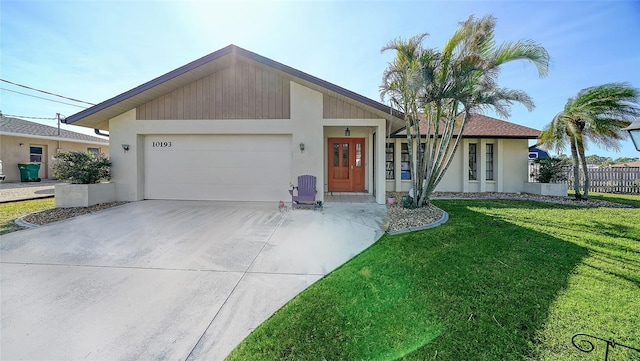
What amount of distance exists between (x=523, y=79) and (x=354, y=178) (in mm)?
6429

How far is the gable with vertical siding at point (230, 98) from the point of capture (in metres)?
8.32

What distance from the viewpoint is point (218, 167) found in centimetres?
891

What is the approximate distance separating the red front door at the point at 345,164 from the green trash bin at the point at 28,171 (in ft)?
60.5

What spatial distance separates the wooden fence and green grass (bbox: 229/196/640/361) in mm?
10235

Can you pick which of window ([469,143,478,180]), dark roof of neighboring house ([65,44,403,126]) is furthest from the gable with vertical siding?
window ([469,143,478,180])

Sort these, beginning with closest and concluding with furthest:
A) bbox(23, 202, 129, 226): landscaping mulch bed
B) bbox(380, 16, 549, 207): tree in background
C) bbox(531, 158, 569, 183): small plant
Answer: bbox(380, 16, 549, 207): tree in background → bbox(23, 202, 129, 226): landscaping mulch bed → bbox(531, 158, 569, 183): small plant

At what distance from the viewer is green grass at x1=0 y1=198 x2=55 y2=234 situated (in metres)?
5.79

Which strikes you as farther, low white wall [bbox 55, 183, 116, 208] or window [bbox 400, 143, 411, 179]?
window [bbox 400, 143, 411, 179]

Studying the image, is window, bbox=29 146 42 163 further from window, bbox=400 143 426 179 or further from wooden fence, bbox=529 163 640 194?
wooden fence, bbox=529 163 640 194

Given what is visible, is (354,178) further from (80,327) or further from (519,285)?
(80,327)

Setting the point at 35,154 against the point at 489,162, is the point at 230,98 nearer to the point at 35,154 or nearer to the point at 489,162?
the point at 489,162

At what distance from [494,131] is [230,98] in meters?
11.1

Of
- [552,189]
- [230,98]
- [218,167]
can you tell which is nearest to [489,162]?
[552,189]

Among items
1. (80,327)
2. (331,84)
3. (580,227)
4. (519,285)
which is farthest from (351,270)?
(580,227)
